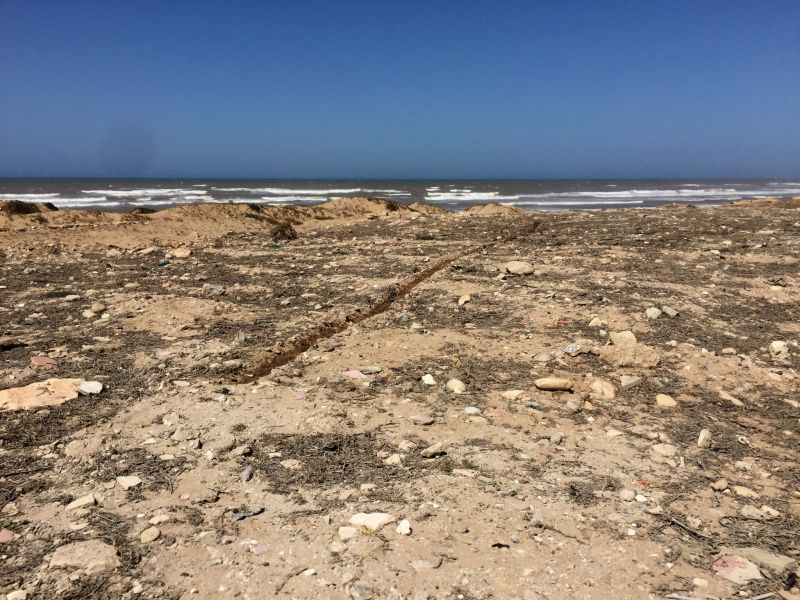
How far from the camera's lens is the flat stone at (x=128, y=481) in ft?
7.78

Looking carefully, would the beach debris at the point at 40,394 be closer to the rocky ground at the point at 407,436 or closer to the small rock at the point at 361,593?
the rocky ground at the point at 407,436

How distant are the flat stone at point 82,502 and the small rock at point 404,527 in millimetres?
1241

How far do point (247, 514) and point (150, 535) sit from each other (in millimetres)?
351

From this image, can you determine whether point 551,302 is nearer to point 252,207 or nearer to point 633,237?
point 633,237

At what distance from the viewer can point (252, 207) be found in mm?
14273

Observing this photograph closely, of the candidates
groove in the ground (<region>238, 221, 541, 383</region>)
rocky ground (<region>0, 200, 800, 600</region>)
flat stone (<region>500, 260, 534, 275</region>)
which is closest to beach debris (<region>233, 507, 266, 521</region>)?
rocky ground (<region>0, 200, 800, 600</region>)

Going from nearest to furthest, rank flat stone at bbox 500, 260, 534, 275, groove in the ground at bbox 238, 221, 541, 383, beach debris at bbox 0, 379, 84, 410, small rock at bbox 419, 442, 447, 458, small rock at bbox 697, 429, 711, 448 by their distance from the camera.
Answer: small rock at bbox 419, 442, 447, 458 < small rock at bbox 697, 429, 711, 448 < beach debris at bbox 0, 379, 84, 410 < groove in the ground at bbox 238, 221, 541, 383 < flat stone at bbox 500, 260, 534, 275

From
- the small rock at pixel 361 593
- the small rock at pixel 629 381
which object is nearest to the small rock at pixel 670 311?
the small rock at pixel 629 381

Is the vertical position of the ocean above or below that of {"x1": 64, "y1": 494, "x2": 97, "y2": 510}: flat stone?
above

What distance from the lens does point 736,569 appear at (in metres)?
1.90

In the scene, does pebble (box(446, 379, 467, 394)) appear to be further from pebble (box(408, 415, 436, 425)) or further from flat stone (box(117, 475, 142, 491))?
flat stone (box(117, 475, 142, 491))

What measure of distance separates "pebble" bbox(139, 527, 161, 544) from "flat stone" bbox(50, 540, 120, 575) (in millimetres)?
101

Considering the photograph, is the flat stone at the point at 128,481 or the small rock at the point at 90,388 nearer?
the flat stone at the point at 128,481

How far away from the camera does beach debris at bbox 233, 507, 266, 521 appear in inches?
85.7
